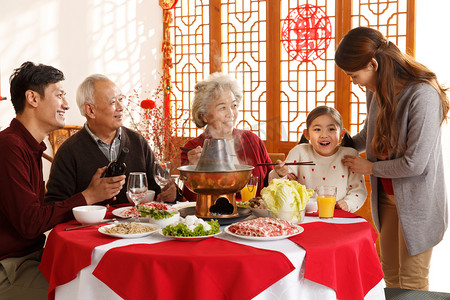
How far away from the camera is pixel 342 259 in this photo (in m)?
1.61

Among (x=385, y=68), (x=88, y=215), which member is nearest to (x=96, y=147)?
(x=88, y=215)

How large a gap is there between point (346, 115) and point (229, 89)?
7.34 feet

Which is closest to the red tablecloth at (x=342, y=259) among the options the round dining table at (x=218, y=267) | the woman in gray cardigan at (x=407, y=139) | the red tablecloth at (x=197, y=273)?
the round dining table at (x=218, y=267)

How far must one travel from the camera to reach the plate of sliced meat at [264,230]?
1643 millimetres

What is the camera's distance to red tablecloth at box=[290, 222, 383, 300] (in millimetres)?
1544

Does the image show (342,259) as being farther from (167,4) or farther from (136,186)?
(167,4)

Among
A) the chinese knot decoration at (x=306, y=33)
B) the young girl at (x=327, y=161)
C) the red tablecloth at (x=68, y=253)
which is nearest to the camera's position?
the red tablecloth at (x=68, y=253)

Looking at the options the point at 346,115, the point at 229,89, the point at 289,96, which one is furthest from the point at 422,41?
the point at 229,89

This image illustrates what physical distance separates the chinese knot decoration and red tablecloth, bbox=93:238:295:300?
376 centimetres

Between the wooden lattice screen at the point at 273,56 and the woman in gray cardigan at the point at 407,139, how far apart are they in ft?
7.99

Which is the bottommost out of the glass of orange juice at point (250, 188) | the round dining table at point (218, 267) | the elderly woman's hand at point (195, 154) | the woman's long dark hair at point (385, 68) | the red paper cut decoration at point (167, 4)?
the round dining table at point (218, 267)

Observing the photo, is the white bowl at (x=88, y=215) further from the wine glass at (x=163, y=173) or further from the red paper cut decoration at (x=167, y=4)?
the red paper cut decoration at (x=167, y=4)

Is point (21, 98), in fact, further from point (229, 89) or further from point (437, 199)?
point (437, 199)

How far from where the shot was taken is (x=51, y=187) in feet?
8.34
